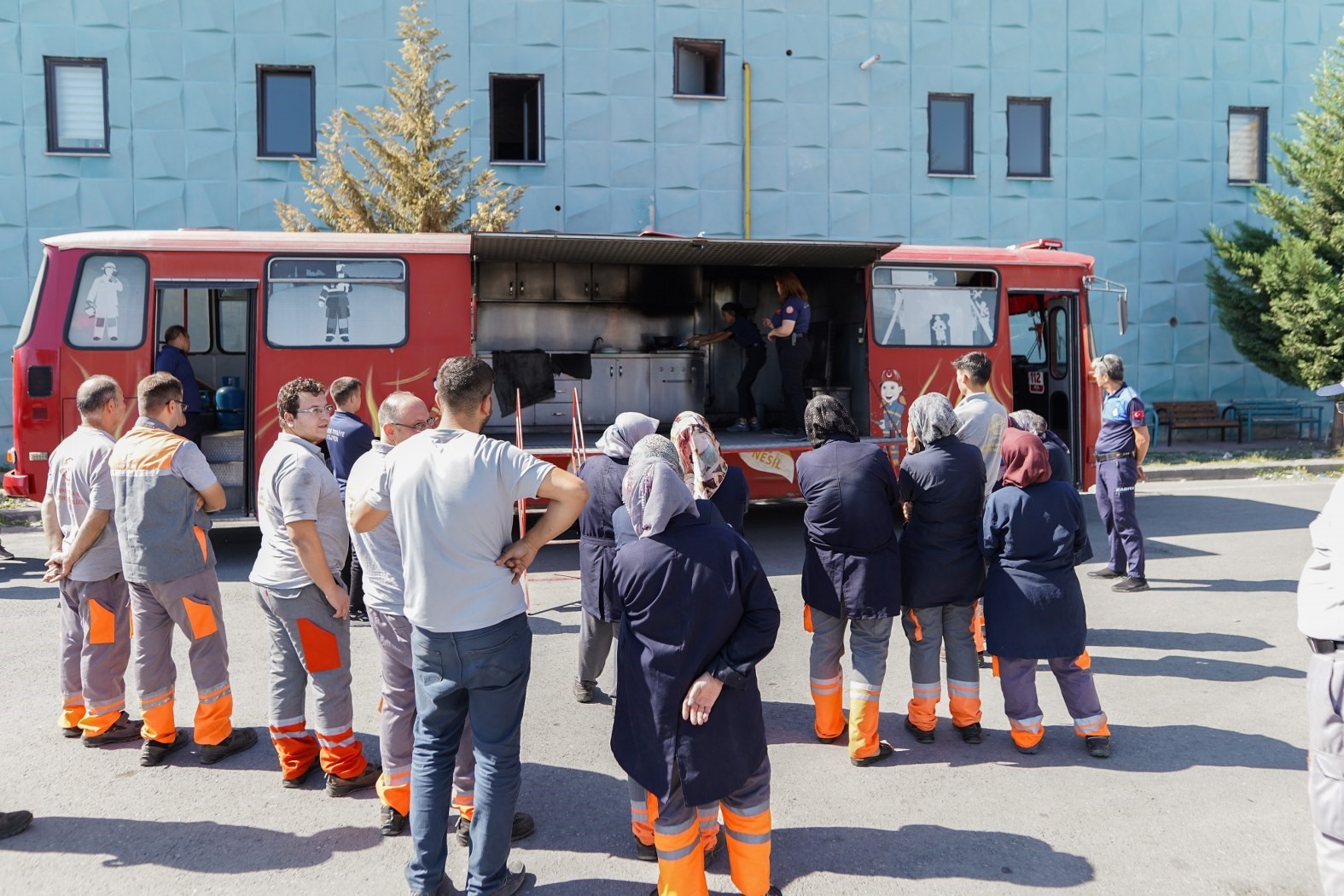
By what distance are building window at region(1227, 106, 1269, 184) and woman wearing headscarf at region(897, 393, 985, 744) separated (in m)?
18.4

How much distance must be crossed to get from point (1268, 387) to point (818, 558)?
19.1 meters

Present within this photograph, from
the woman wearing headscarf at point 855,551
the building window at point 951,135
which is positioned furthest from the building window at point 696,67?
the woman wearing headscarf at point 855,551

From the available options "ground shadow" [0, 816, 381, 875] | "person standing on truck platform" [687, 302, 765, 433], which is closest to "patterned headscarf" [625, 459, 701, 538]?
"ground shadow" [0, 816, 381, 875]

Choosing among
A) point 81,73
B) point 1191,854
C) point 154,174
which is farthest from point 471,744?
point 81,73

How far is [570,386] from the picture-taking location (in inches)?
516

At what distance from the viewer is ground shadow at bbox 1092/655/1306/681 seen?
→ 6086 millimetres

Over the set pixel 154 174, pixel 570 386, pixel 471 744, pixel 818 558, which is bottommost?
pixel 471 744

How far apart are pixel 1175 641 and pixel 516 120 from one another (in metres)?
14.4

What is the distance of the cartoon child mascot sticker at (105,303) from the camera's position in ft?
30.3

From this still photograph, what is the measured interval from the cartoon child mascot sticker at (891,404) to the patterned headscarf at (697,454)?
21.6ft

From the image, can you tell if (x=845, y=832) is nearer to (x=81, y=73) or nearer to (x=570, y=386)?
(x=570, y=386)

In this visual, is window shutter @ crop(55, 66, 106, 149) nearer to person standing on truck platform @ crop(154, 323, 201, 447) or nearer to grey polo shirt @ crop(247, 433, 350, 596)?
person standing on truck platform @ crop(154, 323, 201, 447)

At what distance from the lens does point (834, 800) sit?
4.47m

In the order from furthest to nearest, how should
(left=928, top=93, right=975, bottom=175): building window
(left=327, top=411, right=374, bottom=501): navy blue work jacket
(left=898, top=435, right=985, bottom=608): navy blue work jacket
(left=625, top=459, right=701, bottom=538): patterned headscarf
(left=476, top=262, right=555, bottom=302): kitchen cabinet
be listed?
(left=928, top=93, right=975, bottom=175): building window
(left=476, top=262, right=555, bottom=302): kitchen cabinet
(left=327, top=411, right=374, bottom=501): navy blue work jacket
(left=898, top=435, right=985, bottom=608): navy blue work jacket
(left=625, top=459, right=701, bottom=538): patterned headscarf
